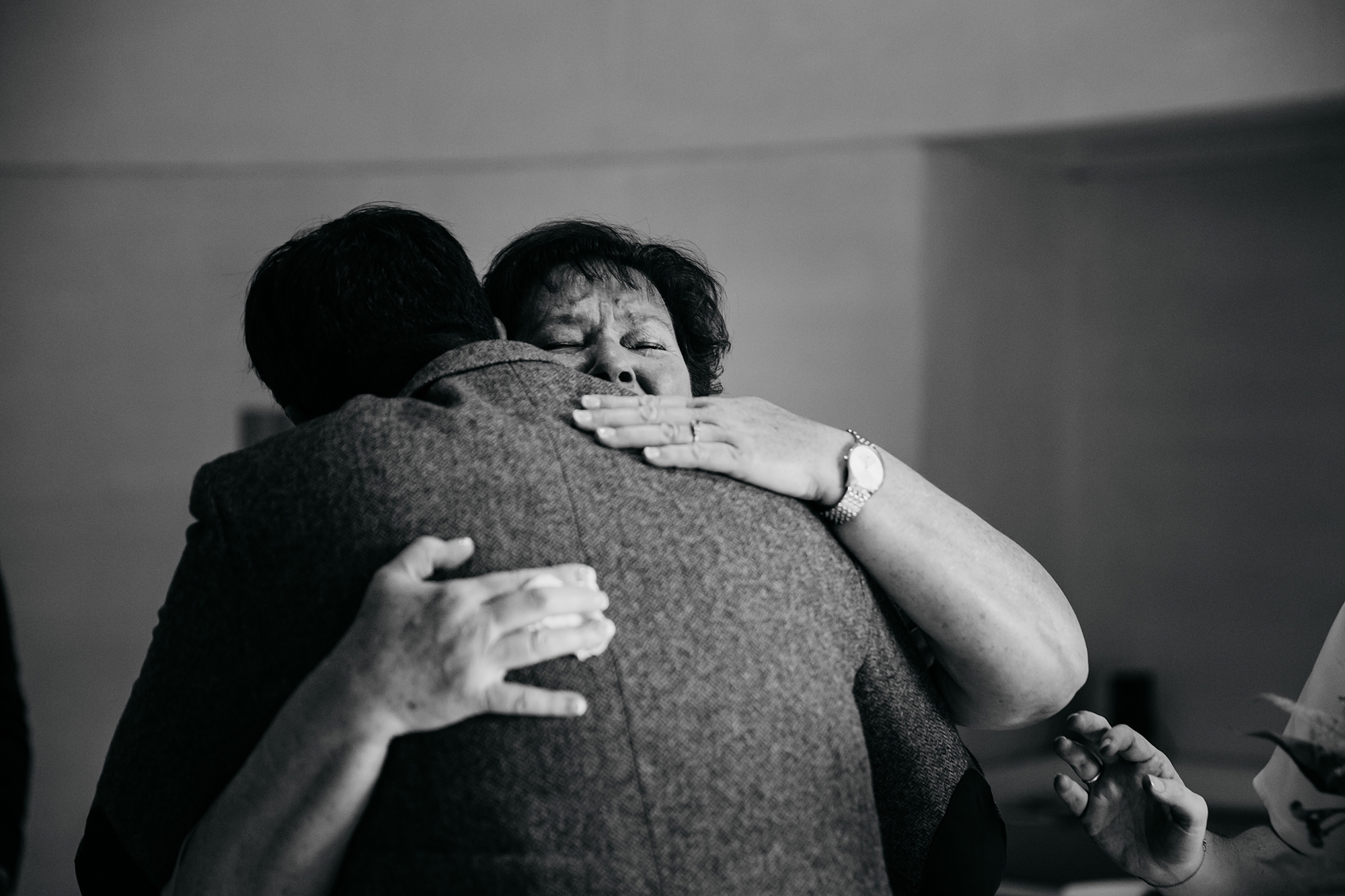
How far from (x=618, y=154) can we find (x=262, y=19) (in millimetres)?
1501

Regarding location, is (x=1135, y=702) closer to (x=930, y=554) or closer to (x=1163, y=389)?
(x=1163, y=389)

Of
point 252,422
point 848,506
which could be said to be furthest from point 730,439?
point 252,422

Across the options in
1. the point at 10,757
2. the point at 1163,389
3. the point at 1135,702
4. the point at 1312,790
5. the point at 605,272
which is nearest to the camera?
the point at 1312,790

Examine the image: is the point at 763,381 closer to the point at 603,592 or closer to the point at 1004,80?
the point at 1004,80

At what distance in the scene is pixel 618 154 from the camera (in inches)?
182

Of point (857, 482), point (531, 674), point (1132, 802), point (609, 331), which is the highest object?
point (609, 331)

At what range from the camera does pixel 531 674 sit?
1125mm

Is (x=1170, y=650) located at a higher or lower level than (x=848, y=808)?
lower

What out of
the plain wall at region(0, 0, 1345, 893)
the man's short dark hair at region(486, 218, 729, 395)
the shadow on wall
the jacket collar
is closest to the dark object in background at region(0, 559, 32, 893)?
the man's short dark hair at region(486, 218, 729, 395)

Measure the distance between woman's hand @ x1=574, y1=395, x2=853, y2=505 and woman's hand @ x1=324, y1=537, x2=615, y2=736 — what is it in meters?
0.19

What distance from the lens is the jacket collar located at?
1.26 meters

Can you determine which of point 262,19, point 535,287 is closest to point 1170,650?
point 535,287

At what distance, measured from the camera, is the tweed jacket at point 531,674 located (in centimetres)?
111

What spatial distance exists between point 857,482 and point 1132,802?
0.67 m
